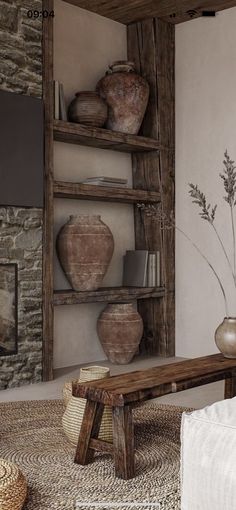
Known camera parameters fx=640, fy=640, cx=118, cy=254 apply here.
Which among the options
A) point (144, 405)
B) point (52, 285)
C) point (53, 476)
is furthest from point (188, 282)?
point (53, 476)

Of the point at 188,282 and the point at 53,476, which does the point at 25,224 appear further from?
the point at 53,476

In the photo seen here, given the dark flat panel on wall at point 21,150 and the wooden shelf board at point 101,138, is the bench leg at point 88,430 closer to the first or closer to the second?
the dark flat panel on wall at point 21,150

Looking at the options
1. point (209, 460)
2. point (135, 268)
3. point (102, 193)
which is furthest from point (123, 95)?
point (209, 460)

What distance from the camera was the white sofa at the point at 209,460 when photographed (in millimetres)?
1630

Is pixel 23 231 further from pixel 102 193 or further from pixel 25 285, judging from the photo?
pixel 102 193

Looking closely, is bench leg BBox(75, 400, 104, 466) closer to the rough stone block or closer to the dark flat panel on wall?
the dark flat panel on wall

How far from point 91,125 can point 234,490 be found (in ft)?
12.0

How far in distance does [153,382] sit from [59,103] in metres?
2.65

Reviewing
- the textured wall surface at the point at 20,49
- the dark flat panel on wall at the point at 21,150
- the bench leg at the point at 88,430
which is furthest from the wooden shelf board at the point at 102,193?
the bench leg at the point at 88,430

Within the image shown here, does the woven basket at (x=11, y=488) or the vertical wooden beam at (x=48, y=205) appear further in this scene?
the vertical wooden beam at (x=48, y=205)

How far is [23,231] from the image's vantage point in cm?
429

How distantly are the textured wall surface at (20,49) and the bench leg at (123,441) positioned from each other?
98.3 inches

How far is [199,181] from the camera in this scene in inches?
208

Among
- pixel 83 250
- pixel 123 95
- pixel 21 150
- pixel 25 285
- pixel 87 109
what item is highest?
pixel 123 95
